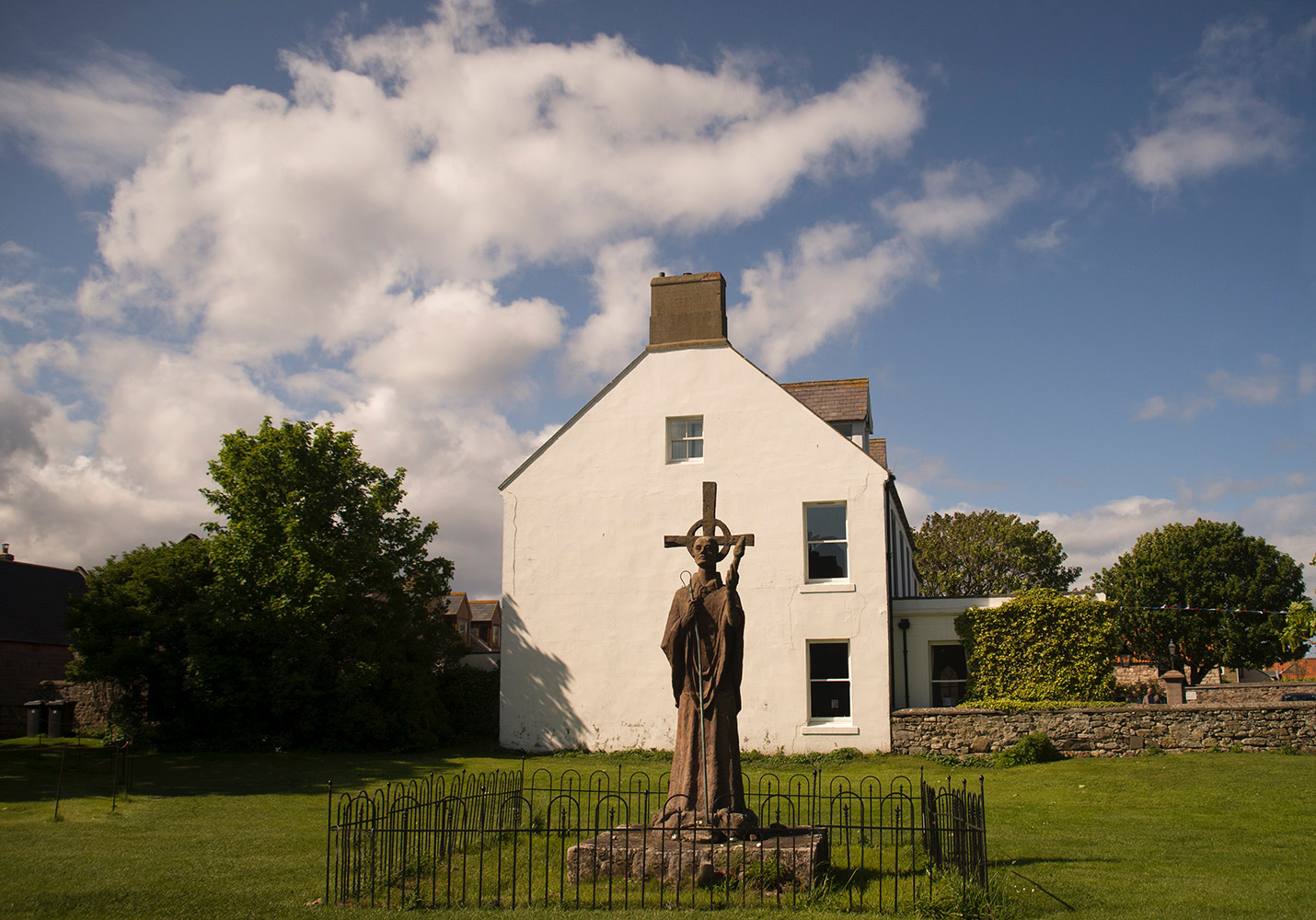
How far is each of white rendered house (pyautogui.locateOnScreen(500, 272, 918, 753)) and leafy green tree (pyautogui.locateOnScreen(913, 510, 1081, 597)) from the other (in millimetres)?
28504

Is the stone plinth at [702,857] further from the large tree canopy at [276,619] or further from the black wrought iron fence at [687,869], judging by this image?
the large tree canopy at [276,619]

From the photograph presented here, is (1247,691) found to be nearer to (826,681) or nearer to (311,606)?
(826,681)

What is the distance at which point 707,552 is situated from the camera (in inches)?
388

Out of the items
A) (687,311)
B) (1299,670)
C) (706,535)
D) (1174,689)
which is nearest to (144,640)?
(687,311)

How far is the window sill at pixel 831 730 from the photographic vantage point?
20016 millimetres

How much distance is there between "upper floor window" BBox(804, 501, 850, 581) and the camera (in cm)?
2098

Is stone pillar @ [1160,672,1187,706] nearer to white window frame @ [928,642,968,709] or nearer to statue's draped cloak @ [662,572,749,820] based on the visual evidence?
white window frame @ [928,642,968,709]

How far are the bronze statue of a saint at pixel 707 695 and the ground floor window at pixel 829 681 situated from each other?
37.9 ft

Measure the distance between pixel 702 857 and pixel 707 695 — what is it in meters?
1.57

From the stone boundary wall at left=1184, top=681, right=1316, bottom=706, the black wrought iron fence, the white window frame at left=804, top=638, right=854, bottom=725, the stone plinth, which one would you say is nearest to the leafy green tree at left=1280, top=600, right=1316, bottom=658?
the black wrought iron fence

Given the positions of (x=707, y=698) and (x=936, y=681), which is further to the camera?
(x=936, y=681)

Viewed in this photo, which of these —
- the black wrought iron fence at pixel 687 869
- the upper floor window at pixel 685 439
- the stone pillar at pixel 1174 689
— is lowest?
the black wrought iron fence at pixel 687 869

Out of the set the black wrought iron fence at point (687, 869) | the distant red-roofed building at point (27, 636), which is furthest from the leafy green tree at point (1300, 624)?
the distant red-roofed building at point (27, 636)

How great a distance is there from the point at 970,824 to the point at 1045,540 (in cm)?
4545
